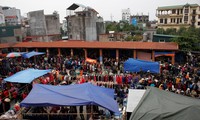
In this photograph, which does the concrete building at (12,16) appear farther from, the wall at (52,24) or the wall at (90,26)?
the wall at (90,26)

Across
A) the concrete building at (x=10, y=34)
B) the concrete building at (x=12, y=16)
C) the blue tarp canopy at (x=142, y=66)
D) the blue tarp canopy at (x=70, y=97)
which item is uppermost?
the concrete building at (x=12, y=16)

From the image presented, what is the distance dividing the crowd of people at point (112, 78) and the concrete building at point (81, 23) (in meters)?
13.3

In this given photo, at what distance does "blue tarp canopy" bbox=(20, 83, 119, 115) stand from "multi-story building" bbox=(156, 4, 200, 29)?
1765 inches

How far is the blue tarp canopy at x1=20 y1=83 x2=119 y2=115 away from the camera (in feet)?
25.6

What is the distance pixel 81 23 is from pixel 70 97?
90.0 feet

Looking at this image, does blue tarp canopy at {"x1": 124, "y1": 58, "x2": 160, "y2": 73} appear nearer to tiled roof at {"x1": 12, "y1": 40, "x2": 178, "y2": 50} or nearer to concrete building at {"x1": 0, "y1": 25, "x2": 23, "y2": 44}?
tiled roof at {"x1": 12, "y1": 40, "x2": 178, "y2": 50}

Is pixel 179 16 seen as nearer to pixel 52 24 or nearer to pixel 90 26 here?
pixel 90 26

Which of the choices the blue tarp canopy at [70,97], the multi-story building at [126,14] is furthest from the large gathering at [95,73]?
the multi-story building at [126,14]

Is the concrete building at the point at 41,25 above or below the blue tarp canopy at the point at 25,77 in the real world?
above

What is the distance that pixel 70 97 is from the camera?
26.9ft

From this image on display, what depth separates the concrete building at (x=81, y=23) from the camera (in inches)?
1346

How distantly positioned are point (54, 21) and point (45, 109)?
1302 inches

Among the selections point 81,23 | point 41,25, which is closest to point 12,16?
point 41,25

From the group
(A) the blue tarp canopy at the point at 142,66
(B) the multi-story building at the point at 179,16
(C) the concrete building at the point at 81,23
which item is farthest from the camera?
(B) the multi-story building at the point at 179,16
